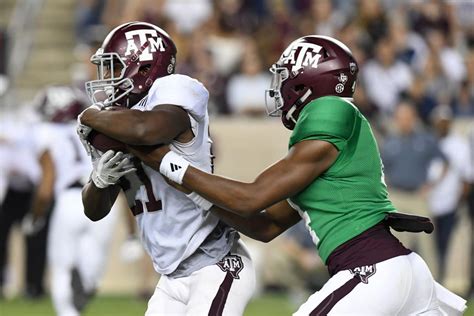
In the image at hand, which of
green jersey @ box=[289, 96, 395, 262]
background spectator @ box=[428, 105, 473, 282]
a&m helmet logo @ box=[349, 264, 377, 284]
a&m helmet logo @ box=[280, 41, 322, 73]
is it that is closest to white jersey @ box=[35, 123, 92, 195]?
a&m helmet logo @ box=[280, 41, 322, 73]

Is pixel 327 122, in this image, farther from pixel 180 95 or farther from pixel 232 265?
pixel 232 265

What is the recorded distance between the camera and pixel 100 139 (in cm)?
448

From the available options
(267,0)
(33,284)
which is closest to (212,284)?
(33,284)

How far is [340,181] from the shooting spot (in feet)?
14.3

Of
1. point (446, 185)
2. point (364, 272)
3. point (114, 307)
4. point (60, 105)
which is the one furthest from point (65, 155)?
point (446, 185)

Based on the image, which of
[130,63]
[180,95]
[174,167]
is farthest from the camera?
[130,63]

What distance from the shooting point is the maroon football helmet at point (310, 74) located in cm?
448

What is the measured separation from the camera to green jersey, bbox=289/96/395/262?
14.2 feet

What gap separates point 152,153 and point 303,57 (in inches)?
28.3

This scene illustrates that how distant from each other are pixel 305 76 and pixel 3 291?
7.56 m

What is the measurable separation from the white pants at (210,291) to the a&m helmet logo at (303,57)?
828mm

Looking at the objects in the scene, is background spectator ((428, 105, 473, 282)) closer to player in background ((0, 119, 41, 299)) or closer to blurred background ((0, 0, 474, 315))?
blurred background ((0, 0, 474, 315))

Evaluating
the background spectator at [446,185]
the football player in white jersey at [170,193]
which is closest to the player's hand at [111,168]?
the football player in white jersey at [170,193]

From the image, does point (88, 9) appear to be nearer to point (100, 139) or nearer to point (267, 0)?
point (267, 0)
